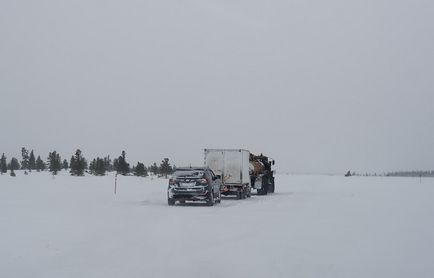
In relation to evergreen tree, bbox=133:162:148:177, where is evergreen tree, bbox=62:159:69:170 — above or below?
above

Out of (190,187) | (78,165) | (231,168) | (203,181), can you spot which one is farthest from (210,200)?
(78,165)

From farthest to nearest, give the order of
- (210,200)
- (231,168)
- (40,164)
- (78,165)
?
1. (40,164)
2. (78,165)
3. (231,168)
4. (210,200)

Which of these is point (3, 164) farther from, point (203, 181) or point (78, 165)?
point (203, 181)

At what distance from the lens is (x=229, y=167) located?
35.1m

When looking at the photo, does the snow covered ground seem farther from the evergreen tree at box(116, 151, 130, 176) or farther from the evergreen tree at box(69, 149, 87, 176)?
the evergreen tree at box(116, 151, 130, 176)

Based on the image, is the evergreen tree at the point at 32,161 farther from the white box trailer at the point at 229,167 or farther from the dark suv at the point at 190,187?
the dark suv at the point at 190,187

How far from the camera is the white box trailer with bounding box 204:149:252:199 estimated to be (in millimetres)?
34875

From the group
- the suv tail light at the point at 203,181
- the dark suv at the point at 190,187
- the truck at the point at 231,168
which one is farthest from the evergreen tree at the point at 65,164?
the suv tail light at the point at 203,181

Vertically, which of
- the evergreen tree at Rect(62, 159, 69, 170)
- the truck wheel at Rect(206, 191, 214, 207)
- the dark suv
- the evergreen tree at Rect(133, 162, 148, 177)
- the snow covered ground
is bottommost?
the snow covered ground

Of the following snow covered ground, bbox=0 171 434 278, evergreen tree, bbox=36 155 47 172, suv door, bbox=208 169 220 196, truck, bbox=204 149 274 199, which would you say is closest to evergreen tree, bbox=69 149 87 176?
evergreen tree, bbox=36 155 47 172

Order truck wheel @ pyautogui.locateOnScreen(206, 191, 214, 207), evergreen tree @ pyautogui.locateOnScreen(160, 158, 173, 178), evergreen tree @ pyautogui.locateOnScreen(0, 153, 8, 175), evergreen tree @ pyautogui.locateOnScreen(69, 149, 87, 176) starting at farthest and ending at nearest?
evergreen tree @ pyautogui.locateOnScreen(160, 158, 173, 178) → evergreen tree @ pyautogui.locateOnScreen(0, 153, 8, 175) → evergreen tree @ pyautogui.locateOnScreen(69, 149, 87, 176) → truck wheel @ pyautogui.locateOnScreen(206, 191, 214, 207)

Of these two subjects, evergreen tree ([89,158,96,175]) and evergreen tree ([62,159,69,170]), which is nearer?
evergreen tree ([89,158,96,175])

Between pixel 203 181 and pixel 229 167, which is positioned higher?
pixel 229 167

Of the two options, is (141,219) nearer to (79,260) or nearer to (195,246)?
(195,246)
